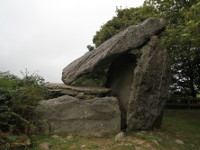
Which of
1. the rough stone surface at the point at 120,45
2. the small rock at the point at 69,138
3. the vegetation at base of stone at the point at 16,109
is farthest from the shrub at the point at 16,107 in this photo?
the rough stone surface at the point at 120,45

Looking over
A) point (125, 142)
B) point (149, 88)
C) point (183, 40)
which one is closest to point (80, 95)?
point (149, 88)

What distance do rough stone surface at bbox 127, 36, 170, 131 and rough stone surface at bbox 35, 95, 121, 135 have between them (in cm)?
74

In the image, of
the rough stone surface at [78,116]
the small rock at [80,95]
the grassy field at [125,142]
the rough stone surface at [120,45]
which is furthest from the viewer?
the small rock at [80,95]

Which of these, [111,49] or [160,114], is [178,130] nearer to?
[160,114]

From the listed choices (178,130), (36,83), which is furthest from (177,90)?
(36,83)

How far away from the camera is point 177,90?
78.8ft

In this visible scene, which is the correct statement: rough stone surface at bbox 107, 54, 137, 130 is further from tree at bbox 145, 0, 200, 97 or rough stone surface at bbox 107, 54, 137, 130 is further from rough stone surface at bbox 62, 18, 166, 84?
tree at bbox 145, 0, 200, 97

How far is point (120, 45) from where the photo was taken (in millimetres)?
10070

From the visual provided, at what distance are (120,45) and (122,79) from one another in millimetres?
1978

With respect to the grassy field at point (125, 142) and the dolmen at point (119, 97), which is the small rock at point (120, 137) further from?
the dolmen at point (119, 97)

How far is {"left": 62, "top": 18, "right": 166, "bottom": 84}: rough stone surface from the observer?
33.0 feet

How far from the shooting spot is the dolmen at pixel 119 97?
9.38 m

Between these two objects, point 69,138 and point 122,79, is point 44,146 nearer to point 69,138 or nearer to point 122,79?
point 69,138

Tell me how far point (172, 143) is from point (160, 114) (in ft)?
5.79
